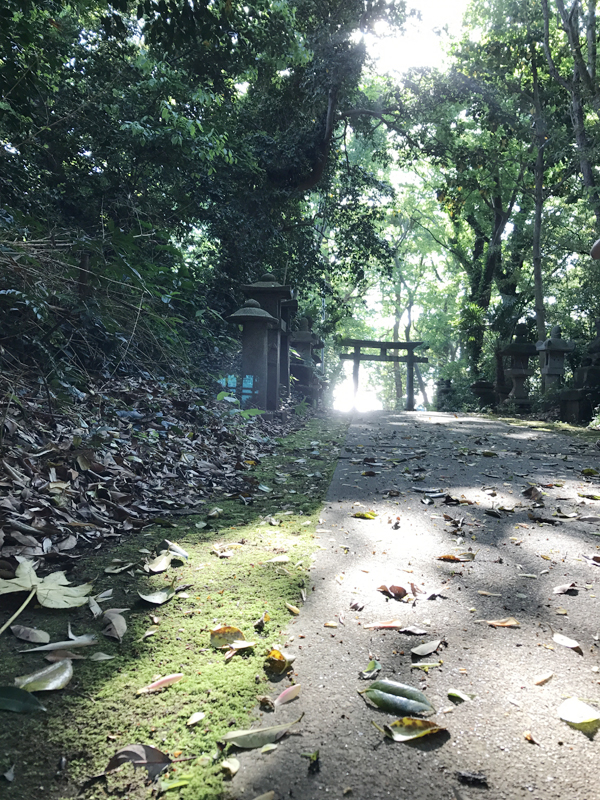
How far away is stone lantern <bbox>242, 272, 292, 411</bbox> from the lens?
849 centimetres

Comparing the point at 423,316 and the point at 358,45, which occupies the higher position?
the point at 358,45

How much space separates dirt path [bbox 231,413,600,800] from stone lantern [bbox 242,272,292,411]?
16.0 feet

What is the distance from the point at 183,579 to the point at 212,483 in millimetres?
1858

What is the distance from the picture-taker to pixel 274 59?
347 inches

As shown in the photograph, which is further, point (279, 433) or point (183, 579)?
point (279, 433)

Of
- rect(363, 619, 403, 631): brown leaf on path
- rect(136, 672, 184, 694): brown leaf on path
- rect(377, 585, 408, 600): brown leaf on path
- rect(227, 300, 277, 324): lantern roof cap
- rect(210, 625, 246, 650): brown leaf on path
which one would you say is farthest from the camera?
rect(227, 300, 277, 324): lantern roof cap

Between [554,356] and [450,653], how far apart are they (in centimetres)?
1120

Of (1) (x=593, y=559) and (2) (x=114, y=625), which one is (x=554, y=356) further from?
(2) (x=114, y=625)

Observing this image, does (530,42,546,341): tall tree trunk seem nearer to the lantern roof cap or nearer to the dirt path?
the lantern roof cap

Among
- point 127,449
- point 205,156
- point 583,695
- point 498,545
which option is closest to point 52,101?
point 205,156

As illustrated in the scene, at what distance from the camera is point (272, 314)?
8.67 metres

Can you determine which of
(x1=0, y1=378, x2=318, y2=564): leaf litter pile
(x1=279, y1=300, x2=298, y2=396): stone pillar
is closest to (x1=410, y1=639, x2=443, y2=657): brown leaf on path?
(x1=0, y1=378, x2=318, y2=564): leaf litter pile

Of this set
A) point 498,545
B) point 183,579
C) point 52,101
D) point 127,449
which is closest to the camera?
point 183,579

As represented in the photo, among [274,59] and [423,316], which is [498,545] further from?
[423,316]
